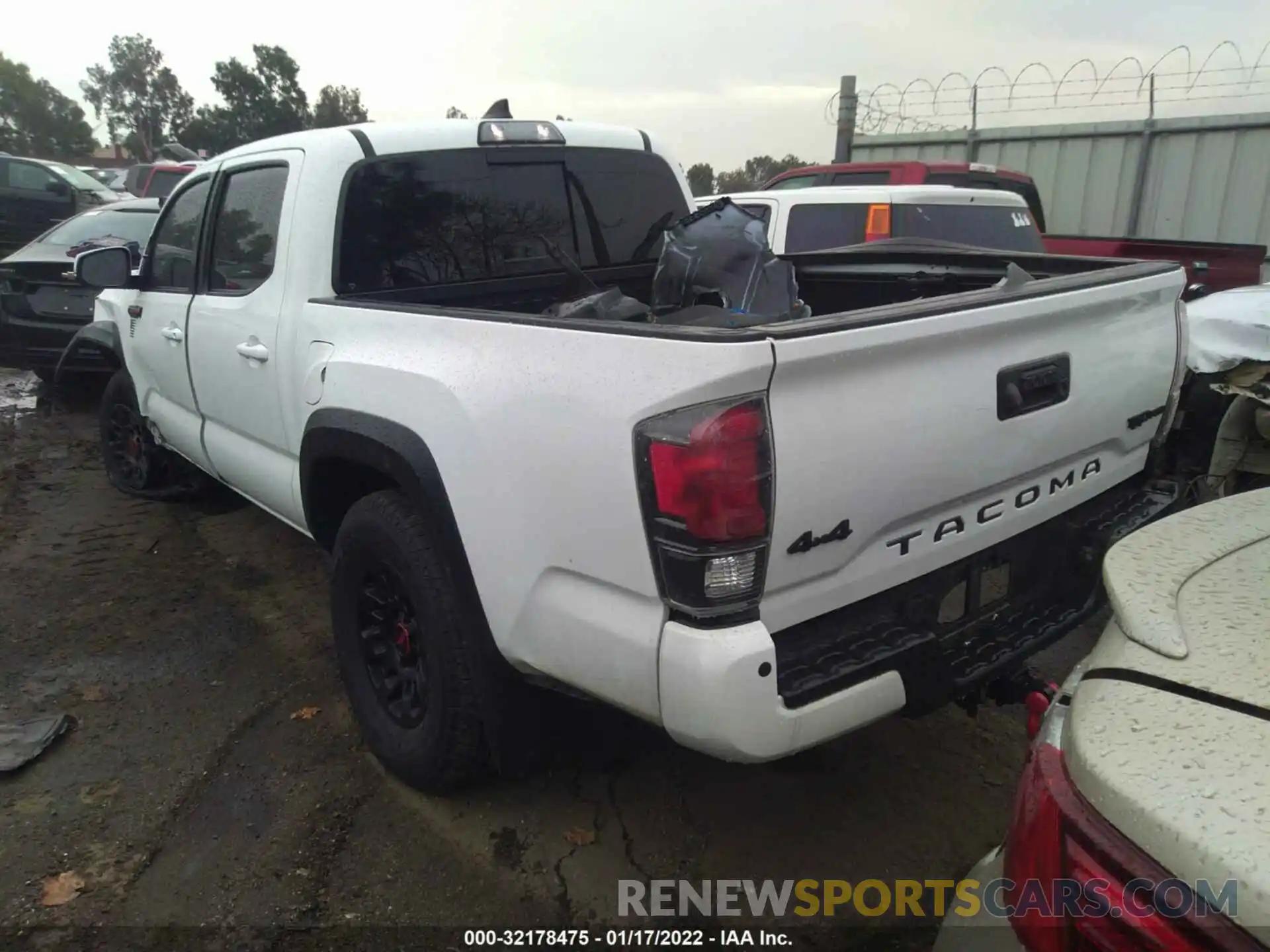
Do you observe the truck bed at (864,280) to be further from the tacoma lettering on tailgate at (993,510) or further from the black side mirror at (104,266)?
the black side mirror at (104,266)

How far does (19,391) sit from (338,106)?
166 ft

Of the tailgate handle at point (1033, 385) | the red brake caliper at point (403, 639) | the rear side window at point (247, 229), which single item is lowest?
the red brake caliper at point (403, 639)

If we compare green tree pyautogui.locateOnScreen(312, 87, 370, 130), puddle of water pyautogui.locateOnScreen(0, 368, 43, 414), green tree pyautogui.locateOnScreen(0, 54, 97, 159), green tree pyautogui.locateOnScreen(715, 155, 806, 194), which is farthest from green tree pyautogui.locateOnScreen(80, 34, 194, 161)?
puddle of water pyautogui.locateOnScreen(0, 368, 43, 414)

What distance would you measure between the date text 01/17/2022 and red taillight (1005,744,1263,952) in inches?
48.7

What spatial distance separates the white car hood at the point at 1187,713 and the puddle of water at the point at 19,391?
8.76 metres

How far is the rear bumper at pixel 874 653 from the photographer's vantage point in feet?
5.93

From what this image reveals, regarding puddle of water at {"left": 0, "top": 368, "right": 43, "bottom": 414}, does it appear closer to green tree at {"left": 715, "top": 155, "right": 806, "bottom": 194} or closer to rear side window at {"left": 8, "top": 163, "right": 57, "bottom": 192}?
rear side window at {"left": 8, "top": 163, "right": 57, "bottom": 192}

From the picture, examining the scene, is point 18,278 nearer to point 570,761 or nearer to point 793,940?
point 570,761

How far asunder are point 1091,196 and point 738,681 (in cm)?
1098

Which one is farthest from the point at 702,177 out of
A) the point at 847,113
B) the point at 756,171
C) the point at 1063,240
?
the point at 1063,240

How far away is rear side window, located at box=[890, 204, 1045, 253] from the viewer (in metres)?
5.91

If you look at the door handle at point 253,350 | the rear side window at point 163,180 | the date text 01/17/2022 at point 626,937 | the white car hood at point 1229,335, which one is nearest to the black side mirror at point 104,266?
the door handle at point 253,350

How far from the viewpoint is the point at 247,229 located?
3605 millimetres

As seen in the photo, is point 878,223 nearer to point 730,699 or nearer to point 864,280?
point 864,280
